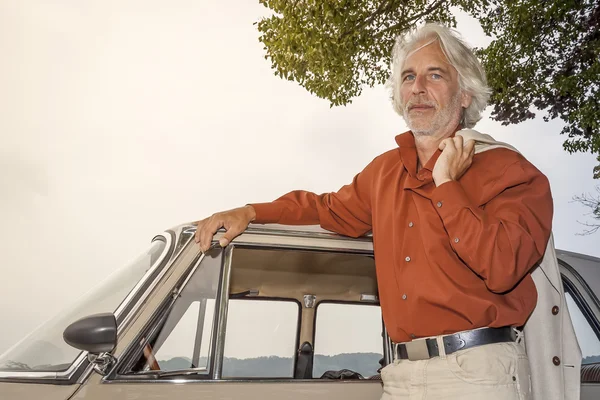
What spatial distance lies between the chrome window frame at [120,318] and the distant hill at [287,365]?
400 mm

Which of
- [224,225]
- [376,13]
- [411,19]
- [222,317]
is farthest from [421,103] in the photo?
[411,19]

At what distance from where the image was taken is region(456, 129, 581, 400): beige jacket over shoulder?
2400 millimetres

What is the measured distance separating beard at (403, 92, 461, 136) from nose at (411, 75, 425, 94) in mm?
35

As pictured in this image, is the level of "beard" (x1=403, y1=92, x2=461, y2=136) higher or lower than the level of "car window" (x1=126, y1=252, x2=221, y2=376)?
higher

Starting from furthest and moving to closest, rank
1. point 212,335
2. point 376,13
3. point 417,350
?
point 376,13, point 212,335, point 417,350

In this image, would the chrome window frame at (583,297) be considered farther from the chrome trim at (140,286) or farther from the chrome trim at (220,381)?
the chrome trim at (140,286)

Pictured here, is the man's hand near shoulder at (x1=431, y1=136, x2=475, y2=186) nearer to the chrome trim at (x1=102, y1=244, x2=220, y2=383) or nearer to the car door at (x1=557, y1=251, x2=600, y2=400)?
the chrome trim at (x1=102, y1=244, x2=220, y2=383)

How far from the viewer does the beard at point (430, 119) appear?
9.28 ft

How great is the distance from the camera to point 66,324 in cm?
257

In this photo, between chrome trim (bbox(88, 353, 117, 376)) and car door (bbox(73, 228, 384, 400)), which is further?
car door (bbox(73, 228, 384, 400))

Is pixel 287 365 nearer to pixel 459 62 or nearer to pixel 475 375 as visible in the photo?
pixel 475 375

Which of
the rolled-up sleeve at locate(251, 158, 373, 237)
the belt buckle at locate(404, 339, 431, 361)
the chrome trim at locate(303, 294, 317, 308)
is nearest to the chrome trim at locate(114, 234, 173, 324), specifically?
the rolled-up sleeve at locate(251, 158, 373, 237)

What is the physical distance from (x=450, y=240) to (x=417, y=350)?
48 centimetres

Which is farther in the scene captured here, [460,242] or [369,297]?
[369,297]
